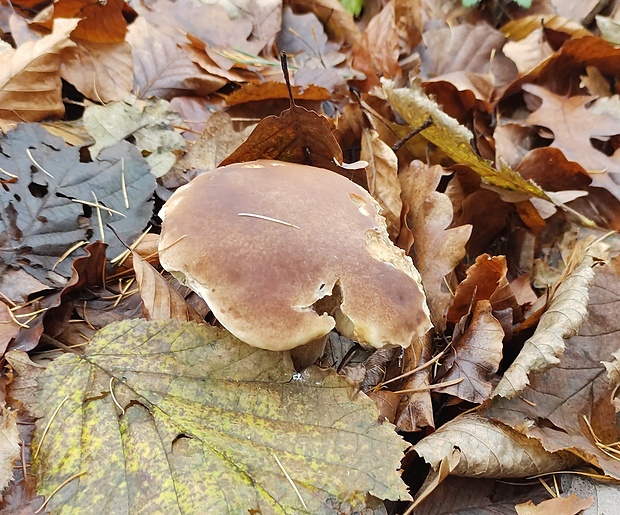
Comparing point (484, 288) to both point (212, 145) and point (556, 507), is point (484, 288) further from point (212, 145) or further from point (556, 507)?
point (212, 145)

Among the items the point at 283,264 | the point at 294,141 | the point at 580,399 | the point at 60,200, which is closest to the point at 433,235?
the point at 294,141

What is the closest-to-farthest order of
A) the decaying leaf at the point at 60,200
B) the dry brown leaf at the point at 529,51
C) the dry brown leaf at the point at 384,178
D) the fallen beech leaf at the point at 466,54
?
the decaying leaf at the point at 60,200
the dry brown leaf at the point at 384,178
the dry brown leaf at the point at 529,51
the fallen beech leaf at the point at 466,54

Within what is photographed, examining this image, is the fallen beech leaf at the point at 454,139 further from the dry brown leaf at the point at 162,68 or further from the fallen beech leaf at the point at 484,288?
the dry brown leaf at the point at 162,68

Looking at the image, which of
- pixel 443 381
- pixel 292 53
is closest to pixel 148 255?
pixel 443 381

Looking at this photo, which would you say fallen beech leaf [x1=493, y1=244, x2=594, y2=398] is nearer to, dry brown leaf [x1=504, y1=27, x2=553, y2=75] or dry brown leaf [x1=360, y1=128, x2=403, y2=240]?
dry brown leaf [x1=360, y1=128, x2=403, y2=240]

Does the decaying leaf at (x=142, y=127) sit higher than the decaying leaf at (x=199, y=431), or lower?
higher

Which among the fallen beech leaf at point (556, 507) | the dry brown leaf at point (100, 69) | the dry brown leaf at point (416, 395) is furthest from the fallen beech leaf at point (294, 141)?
the fallen beech leaf at point (556, 507)

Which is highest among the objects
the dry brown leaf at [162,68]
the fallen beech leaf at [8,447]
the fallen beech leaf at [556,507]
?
the dry brown leaf at [162,68]

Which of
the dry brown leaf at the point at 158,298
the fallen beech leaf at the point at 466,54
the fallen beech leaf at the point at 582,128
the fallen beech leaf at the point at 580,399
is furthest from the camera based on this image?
the fallen beech leaf at the point at 466,54

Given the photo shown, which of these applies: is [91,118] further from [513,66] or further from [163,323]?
[513,66]

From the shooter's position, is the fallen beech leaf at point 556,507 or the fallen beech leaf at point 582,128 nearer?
the fallen beech leaf at point 556,507
